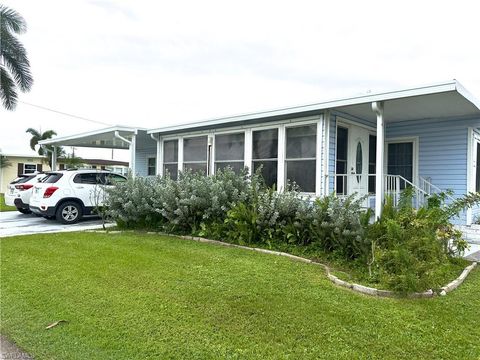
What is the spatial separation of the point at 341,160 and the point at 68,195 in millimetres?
7275

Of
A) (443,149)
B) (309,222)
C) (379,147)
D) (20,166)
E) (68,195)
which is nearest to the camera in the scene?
(309,222)

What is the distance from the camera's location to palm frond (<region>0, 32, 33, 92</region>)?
16406 mm

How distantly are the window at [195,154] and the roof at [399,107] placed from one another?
706 millimetres

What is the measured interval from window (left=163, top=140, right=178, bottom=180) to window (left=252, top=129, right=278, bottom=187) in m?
3.12

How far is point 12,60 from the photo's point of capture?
1677cm

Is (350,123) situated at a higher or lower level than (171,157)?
higher

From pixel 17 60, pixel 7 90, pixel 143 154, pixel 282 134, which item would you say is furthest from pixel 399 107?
pixel 7 90

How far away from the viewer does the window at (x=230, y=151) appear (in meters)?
9.09

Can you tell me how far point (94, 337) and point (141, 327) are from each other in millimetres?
389

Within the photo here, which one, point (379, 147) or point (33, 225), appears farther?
point (33, 225)

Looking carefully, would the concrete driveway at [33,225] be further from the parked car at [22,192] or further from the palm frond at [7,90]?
the palm frond at [7,90]

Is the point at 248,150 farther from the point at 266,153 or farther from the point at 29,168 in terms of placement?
the point at 29,168

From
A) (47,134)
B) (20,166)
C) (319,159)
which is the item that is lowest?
(319,159)

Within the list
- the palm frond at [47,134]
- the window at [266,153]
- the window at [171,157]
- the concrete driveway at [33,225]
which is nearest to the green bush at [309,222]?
the window at [266,153]
